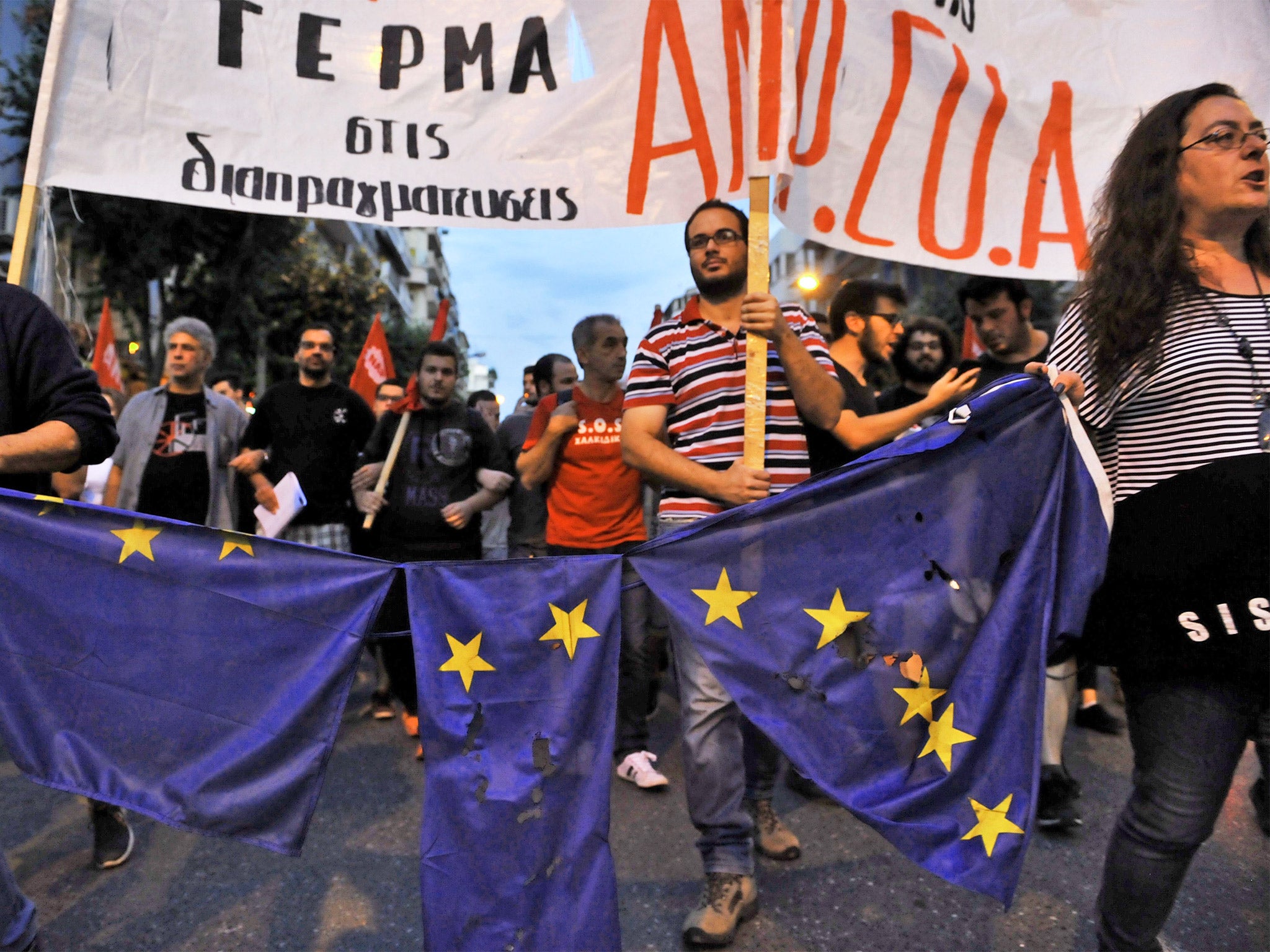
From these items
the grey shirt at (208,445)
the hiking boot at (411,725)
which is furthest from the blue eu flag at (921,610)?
the grey shirt at (208,445)

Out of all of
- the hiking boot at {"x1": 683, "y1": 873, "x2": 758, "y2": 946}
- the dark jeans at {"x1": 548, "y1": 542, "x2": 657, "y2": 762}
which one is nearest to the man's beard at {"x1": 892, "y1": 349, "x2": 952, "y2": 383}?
the dark jeans at {"x1": 548, "y1": 542, "x2": 657, "y2": 762}

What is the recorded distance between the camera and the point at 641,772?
4000 millimetres

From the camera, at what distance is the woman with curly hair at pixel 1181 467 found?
191 centimetres

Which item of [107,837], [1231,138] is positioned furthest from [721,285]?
[107,837]

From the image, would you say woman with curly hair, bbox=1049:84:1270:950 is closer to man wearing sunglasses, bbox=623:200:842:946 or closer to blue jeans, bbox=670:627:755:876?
man wearing sunglasses, bbox=623:200:842:946

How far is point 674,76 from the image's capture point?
3.15 m

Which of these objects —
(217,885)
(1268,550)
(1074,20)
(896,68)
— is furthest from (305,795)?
(1074,20)

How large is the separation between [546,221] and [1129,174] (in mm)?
1723

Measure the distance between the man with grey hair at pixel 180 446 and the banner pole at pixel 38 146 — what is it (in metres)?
1.88

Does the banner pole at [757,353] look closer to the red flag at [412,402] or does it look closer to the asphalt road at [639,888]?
the asphalt road at [639,888]

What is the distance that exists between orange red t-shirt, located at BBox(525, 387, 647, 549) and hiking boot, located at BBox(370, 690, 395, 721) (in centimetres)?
149

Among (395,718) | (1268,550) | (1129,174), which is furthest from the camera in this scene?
(395,718)

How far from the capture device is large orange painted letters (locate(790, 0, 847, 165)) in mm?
3012

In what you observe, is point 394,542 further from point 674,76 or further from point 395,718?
point 674,76
